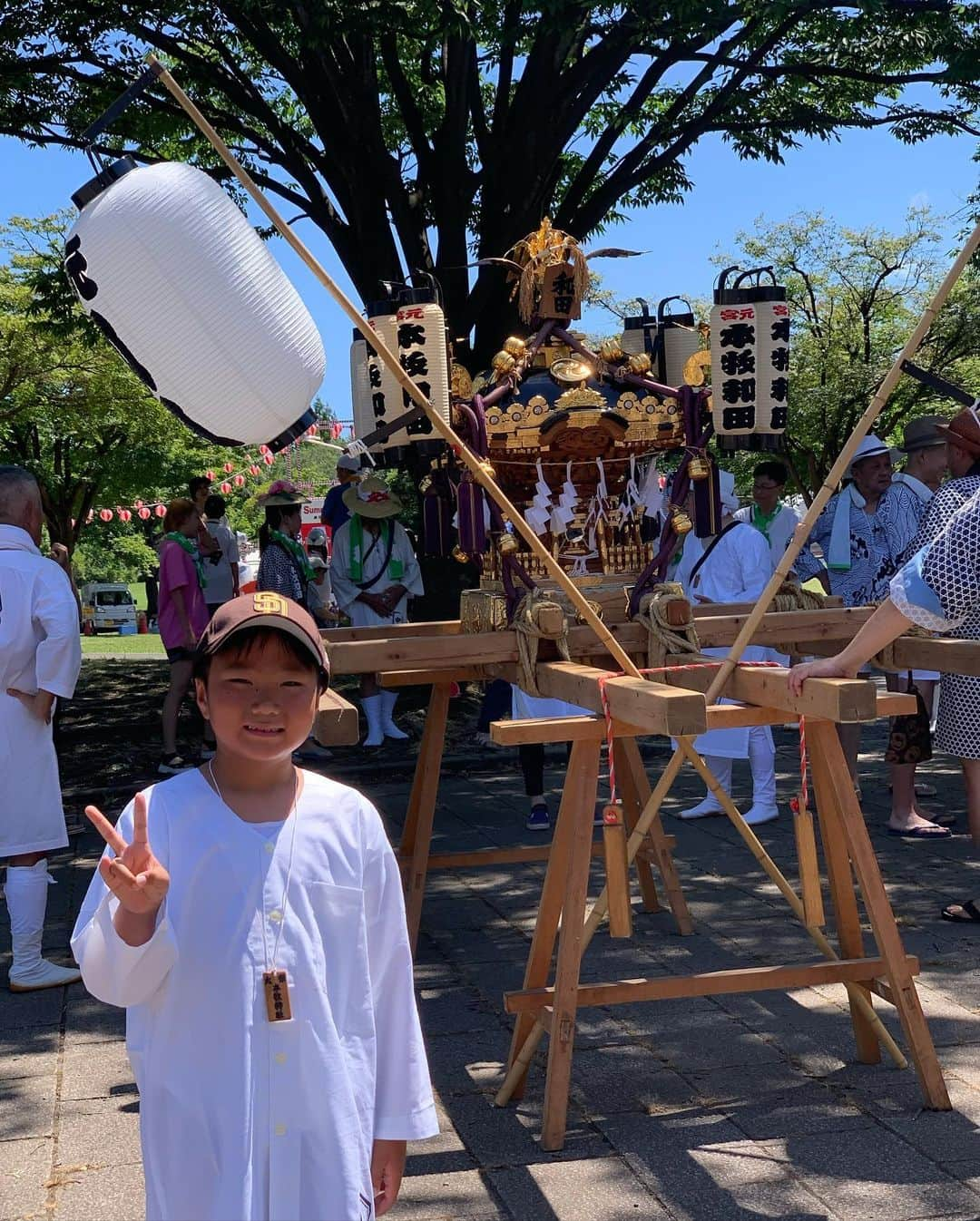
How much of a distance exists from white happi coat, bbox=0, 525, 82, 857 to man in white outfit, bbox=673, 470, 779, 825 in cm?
368

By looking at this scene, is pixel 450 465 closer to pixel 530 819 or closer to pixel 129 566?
pixel 530 819

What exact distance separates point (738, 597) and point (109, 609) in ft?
138

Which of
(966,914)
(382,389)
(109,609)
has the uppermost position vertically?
(382,389)

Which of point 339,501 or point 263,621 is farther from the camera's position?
point 339,501

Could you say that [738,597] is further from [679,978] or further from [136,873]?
[136,873]

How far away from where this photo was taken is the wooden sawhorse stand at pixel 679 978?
3.72 m

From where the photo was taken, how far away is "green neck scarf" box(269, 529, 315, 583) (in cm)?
946

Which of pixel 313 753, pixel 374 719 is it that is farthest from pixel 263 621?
pixel 374 719

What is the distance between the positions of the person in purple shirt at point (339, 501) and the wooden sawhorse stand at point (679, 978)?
6.33 meters

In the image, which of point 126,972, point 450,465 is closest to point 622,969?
point 450,465

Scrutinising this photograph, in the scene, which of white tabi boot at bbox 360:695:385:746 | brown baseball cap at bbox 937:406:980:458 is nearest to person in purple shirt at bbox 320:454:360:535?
white tabi boot at bbox 360:695:385:746

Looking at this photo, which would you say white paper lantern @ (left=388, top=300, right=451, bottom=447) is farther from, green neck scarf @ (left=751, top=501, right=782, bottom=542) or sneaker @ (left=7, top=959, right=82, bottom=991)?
green neck scarf @ (left=751, top=501, right=782, bottom=542)

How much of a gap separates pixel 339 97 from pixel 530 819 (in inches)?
255

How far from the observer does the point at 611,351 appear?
4.95m
